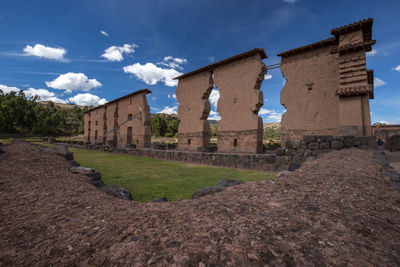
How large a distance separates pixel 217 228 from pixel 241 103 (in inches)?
484

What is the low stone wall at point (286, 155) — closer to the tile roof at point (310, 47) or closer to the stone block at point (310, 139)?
the stone block at point (310, 139)

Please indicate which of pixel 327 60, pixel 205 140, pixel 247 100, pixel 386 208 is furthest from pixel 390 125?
pixel 386 208

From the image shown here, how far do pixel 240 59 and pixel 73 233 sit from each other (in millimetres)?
Result: 13999

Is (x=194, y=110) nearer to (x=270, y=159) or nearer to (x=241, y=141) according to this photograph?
(x=241, y=141)

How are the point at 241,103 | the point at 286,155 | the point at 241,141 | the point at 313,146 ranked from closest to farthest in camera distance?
the point at 313,146
the point at 286,155
the point at 241,141
the point at 241,103

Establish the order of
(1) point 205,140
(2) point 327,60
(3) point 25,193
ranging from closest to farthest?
(3) point 25,193, (2) point 327,60, (1) point 205,140

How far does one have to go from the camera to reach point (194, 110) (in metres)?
16.2

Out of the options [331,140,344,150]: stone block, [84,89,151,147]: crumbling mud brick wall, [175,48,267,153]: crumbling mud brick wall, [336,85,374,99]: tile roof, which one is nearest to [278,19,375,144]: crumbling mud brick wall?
[336,85,374,99]: tile roof

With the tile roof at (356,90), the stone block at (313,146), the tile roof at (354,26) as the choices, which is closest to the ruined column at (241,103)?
the tile roof at (354,26)

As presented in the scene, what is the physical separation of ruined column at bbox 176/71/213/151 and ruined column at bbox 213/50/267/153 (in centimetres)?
143

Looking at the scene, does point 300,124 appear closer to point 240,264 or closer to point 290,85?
point 290,85

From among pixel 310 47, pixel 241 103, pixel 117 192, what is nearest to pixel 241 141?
pixel 241 103

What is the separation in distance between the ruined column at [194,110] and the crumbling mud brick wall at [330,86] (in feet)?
19.7

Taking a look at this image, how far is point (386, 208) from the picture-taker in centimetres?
245
